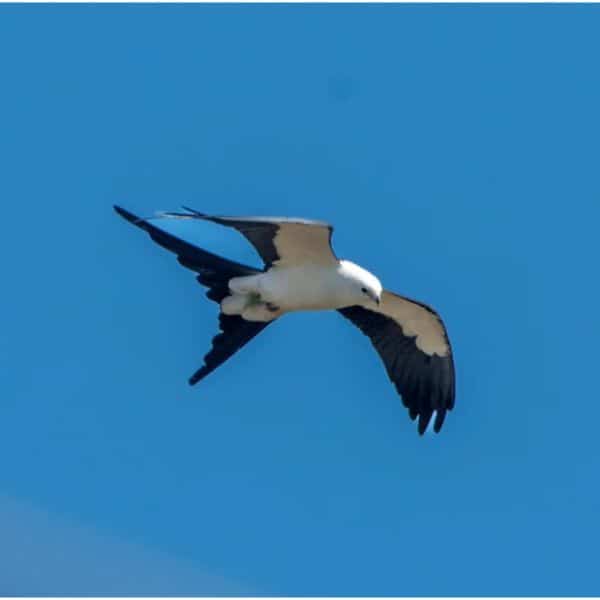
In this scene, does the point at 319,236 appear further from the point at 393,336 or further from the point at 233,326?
the point at 393,336

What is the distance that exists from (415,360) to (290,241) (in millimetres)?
1924

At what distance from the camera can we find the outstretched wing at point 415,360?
12969 millimetres

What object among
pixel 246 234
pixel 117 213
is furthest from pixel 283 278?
pixel 117 213

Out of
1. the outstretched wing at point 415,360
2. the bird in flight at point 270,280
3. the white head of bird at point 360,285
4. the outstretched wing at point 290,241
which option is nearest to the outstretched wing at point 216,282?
the bird in flight at point 270,280

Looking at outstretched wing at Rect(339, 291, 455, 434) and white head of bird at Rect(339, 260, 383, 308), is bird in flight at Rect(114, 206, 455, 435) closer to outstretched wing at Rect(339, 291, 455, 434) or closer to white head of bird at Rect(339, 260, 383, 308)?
white head of bird at Rect(339, 260, 383, 308)

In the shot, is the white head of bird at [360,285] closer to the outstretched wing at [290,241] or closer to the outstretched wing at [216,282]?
the outstretched wing at [290,241]

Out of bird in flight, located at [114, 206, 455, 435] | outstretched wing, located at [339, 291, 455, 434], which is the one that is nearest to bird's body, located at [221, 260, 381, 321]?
bird in flight, located at [114, 206, 455, 435]

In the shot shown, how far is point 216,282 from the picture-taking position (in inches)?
471

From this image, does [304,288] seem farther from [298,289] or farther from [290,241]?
[290,241]

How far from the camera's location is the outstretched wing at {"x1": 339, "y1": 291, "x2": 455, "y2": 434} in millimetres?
12969

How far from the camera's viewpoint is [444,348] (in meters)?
13.0

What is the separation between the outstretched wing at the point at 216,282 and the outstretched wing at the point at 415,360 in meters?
1.26

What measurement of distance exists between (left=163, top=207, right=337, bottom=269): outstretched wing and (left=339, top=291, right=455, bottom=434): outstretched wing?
1.31 metres

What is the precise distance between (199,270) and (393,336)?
191 centimetres
